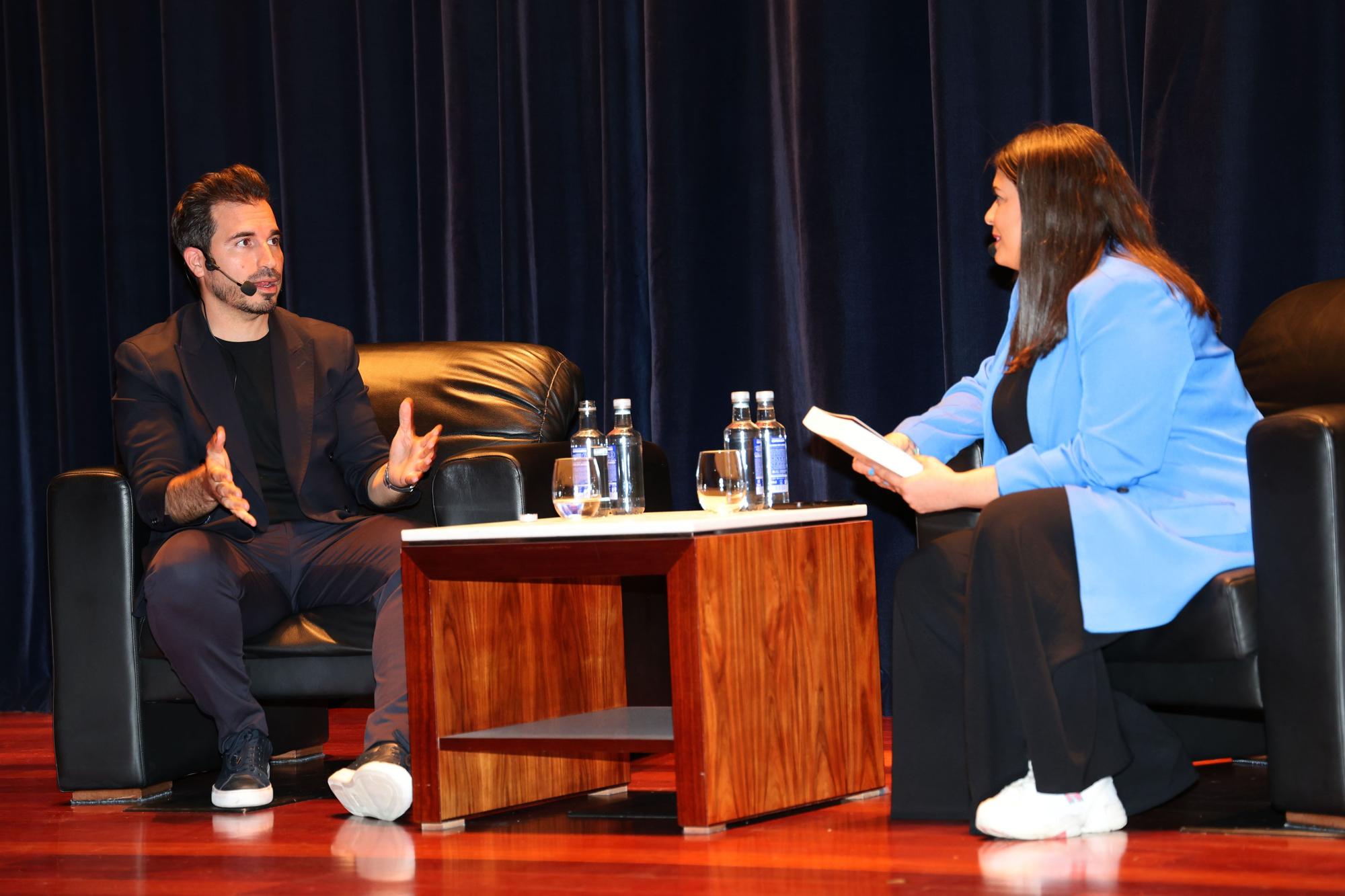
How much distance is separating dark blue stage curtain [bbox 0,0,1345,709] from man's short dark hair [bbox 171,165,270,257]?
0.82 meters

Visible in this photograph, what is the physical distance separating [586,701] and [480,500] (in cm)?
44

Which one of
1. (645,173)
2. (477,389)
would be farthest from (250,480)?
(645,173)

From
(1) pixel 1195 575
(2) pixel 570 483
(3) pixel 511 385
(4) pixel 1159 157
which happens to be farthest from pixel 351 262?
(1) pixel 1195 575

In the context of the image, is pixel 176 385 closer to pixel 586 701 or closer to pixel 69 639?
pixel 69 639

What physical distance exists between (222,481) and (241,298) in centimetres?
57

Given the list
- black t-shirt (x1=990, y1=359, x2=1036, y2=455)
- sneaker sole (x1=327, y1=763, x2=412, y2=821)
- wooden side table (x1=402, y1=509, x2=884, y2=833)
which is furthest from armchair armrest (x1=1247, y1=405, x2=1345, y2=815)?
sneaker sole (x1=327, y1=763, x2=412, y2=821)

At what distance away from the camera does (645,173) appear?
376 centimetres

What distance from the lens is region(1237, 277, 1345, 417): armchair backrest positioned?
2486mm

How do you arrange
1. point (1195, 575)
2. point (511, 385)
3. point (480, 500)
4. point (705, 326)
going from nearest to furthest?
point (1195, 575)
point (480, 500)
point (511, 385)
point (705, 326)

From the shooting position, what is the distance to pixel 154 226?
4336 millimetres

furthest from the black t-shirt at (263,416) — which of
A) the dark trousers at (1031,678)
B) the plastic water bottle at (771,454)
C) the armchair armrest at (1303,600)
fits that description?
the armchair armrest at (1303,600)

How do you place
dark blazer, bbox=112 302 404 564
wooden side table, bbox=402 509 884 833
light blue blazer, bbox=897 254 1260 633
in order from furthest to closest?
dark blazer, bbox=112 302 404 564, wooden side table, bbox=402 509 884 833, light blue blazer, bbox=897 254 1260 633

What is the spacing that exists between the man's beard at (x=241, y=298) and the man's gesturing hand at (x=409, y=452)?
0.47 meters

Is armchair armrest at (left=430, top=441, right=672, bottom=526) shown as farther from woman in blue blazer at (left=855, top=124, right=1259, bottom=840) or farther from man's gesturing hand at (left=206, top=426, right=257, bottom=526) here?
woman in blue blazer at (left=855, top=124, right=1259, bottom=840)
